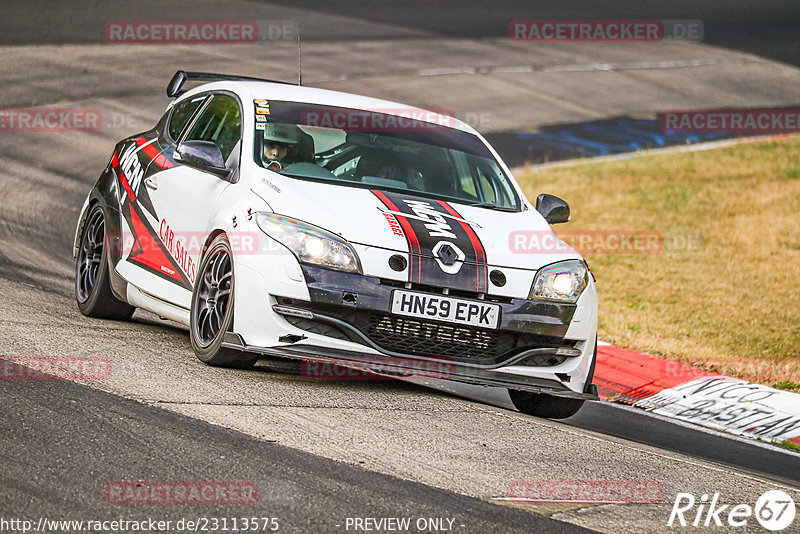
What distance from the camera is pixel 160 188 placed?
303 inches

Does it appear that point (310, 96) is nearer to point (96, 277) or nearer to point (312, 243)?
point (312, 243)

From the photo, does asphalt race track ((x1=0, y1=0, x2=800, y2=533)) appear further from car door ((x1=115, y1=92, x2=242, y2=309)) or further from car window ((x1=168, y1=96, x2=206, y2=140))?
car window ((x1=168, y1=96, x2=206, y2=140))

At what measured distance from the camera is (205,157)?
7.08 meters

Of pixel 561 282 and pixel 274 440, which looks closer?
pixel 274 440

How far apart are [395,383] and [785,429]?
2578 millimetres

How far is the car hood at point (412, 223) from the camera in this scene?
21.0ft

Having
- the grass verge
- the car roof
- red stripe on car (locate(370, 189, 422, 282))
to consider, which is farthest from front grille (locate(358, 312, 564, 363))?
the grass verge

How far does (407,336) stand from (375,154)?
1.56 metres

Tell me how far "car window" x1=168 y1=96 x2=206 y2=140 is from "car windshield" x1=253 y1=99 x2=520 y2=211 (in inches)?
35.6

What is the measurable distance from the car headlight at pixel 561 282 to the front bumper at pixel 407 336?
0.06 metres

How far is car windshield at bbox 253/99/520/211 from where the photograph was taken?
23.7 ft

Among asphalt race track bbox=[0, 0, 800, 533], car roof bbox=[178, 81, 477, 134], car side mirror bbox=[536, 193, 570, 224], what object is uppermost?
car roof bbox=[178, 81, 477, 134]

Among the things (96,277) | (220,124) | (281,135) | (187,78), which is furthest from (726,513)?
(187,78)

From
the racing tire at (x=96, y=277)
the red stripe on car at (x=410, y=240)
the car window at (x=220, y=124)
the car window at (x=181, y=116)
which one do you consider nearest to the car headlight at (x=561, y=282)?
the red stripe on car at (x=410, y=240)
